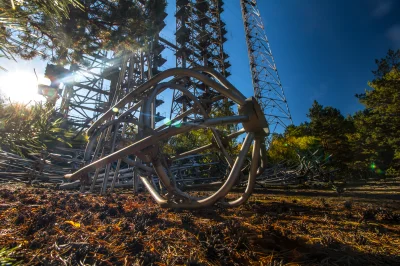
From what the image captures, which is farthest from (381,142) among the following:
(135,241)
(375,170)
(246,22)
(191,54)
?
(135,241)

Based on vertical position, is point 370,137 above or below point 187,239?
above

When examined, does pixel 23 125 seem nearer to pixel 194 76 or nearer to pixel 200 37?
pixel 194 76

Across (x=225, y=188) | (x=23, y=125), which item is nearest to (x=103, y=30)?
(x=23, y=125)

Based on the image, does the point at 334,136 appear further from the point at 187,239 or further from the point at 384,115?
the point at 187,239

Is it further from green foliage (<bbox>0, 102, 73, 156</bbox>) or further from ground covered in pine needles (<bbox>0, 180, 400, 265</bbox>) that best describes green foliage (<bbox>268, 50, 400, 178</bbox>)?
green foliage (<bbox>0, 102, 73, 156</bbox>)

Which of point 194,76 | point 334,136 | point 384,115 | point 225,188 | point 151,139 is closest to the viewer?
point 151,139

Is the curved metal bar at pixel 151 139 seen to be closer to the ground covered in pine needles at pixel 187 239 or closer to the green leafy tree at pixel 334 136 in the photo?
the ground covered in pine needles at pixel 187 239

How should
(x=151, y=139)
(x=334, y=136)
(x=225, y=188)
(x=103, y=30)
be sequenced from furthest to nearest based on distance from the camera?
(x=334, y=136)
(x=103, y=30)
(x=225, y=188)
(x=151, y=139)

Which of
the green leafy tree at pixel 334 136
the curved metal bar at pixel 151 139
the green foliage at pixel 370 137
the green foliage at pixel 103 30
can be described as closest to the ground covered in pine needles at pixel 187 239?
the curved metal bar at pixel 151 139

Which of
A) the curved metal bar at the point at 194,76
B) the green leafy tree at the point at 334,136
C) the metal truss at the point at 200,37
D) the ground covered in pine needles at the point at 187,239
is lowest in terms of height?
the ground covered in pine needles at the point at 187,239

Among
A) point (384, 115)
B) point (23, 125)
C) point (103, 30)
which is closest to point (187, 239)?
point (23, 125)

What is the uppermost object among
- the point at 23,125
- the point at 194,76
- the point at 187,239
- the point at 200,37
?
the point at 200,37

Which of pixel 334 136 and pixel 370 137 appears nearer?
pixel 370 137

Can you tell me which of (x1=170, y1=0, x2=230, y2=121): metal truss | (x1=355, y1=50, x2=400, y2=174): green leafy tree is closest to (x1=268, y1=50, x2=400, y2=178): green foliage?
(x1=355, y1=50, x2=400, y2=174): green leafy tree
